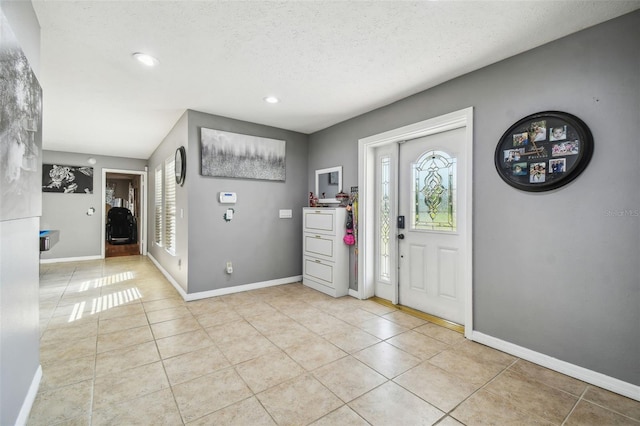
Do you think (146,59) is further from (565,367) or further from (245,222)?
(565,367)

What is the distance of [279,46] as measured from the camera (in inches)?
93.2

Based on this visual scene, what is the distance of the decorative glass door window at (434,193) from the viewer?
3180 millimetres

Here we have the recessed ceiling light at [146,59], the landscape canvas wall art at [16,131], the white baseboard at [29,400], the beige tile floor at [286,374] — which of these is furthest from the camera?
the recessed ceiling light at [146,59]

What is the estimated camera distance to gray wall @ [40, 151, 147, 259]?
655 cm

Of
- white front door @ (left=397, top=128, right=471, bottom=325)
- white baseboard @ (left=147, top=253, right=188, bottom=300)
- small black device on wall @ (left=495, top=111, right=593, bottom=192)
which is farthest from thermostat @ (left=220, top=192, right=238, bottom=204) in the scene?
small black device on wall @ (left=495, top=111, right=593, bottom=192)

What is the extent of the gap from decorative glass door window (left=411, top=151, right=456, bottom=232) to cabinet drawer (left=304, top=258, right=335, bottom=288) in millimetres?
1388

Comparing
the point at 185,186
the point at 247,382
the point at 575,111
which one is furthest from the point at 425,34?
the point at 185,186

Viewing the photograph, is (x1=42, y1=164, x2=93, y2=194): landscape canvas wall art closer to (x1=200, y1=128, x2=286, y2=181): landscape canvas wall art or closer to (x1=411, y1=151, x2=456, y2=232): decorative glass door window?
(x1=200, y1=128, x2=286, y2=181): landscape canvas wall art

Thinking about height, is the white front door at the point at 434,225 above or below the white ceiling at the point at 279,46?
below

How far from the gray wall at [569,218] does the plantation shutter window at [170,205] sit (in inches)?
171

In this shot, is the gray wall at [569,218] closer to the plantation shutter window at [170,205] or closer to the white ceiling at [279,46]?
the white ceiling at [279,46]

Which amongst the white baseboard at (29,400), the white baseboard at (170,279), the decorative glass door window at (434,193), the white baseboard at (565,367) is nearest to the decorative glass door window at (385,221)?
the decorative glass door window at (434,193)

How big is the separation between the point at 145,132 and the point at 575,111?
5764 mm

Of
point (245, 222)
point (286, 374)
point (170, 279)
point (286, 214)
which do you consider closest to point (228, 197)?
point (245, 222)
